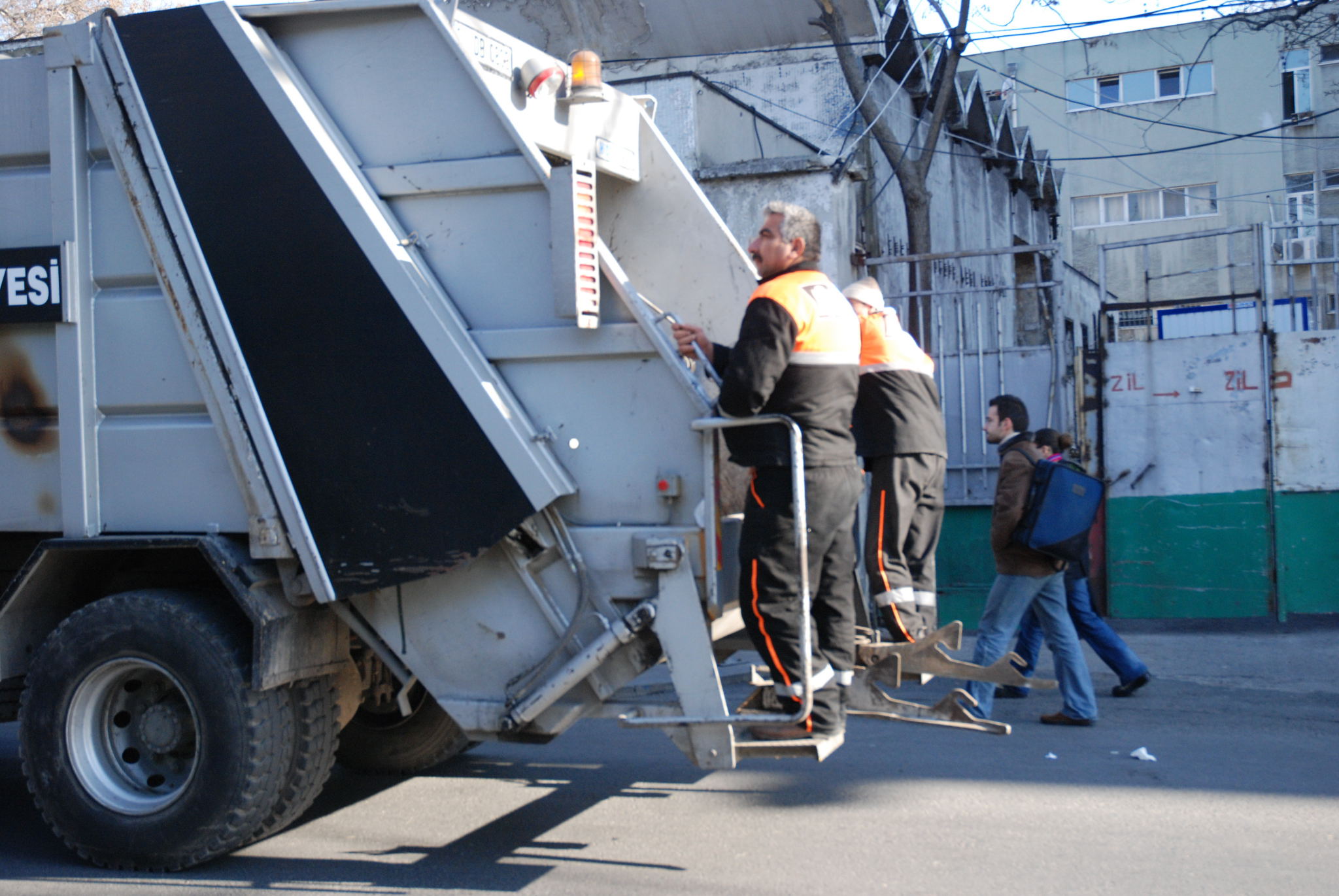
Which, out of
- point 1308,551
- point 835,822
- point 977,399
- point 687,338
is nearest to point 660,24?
point 977,399

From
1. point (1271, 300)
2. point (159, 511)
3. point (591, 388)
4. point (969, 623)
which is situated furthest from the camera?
point (969, 623)

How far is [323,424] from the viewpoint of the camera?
4121mm

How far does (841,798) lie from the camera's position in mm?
5066

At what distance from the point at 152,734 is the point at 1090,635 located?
4.91m

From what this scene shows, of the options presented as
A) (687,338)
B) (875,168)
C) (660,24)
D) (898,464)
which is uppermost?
(660,24)

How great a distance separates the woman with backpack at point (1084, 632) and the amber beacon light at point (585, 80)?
12.3 ft

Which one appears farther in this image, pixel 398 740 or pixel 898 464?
pixel 398 740

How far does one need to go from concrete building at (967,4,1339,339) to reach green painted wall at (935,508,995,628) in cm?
1722

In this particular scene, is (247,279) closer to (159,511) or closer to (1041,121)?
(159,511)

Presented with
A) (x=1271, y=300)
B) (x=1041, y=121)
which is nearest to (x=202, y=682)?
(x=1271, y=300)

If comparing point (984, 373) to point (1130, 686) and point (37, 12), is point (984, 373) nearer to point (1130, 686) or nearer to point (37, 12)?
point (1130, 686)

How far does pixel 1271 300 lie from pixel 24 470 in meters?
8.51

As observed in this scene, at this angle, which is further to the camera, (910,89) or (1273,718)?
(910,89)

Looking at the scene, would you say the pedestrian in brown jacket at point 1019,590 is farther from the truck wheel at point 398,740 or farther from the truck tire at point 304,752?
the truck tire at point 304,752
